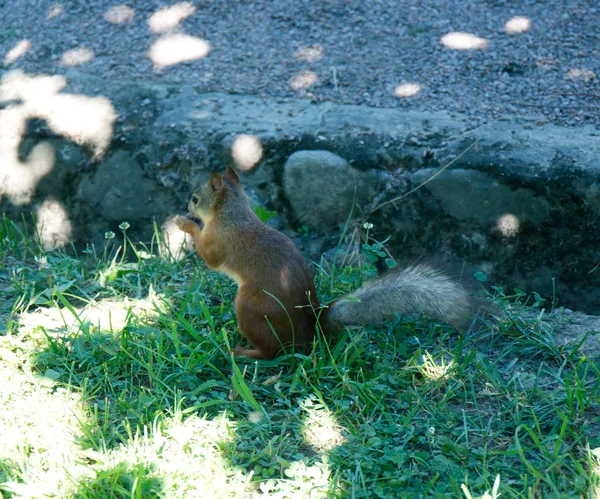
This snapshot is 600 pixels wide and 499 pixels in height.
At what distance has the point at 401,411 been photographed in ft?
9.95

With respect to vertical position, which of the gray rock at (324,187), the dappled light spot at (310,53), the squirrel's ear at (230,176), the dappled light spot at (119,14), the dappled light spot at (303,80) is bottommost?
the gray rock at (324,187)

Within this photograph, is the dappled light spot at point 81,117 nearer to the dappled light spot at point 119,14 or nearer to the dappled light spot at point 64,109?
the dappled light spot at point 64,109

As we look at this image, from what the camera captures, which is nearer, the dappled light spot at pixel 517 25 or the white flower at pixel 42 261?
the white flower at pixel 42 261

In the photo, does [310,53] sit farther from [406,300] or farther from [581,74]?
[406,300]

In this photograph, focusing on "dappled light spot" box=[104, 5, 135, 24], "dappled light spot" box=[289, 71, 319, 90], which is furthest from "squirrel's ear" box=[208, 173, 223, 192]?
"dappled light spot" box=[104, 5, 135, 24]

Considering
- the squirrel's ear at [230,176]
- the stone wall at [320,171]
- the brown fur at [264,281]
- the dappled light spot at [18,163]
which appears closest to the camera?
the brown fur at [264,281]

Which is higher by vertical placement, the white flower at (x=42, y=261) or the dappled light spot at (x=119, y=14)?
the dappled light spot at (x=119, y=14)

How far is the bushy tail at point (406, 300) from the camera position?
3174 mm

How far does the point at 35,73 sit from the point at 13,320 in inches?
99.8

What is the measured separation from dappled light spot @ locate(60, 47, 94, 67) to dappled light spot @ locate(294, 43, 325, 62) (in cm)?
158

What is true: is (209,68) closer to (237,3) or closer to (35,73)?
(237,3)

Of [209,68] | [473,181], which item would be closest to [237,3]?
[209,68]

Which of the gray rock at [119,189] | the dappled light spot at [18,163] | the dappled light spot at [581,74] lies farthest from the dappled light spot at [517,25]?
the dappled light spot at [18,163]

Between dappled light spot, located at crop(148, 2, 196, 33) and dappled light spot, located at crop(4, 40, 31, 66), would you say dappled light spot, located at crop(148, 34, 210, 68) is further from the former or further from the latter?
dappled light spot, located at crop(4, 40, 31, 66)
